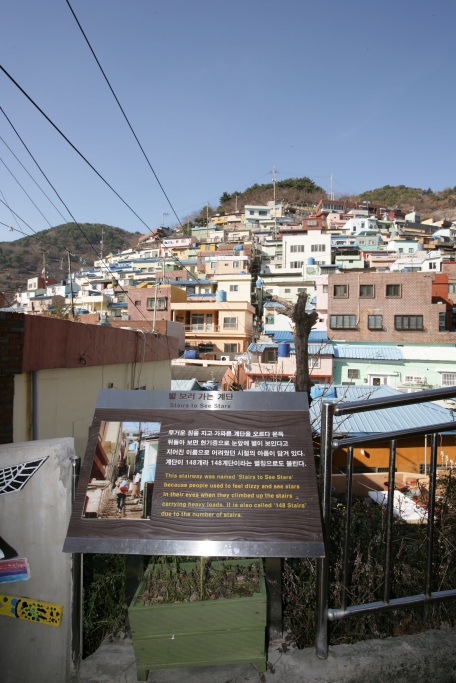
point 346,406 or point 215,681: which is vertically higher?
point 346,406

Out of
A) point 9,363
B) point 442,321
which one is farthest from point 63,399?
point 442,321

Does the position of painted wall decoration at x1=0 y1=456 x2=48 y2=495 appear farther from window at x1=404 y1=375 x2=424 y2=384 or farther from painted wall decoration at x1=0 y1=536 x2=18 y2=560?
window at x1=404 y1=375 x2=424 y2=384

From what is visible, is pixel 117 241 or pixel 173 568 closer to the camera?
pixel 173 568

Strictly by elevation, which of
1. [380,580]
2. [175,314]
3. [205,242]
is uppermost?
[205,242]

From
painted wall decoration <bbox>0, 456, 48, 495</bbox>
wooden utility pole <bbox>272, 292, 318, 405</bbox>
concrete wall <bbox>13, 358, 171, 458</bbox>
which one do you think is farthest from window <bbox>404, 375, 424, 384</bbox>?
painted wall decoration <bbox>0, 456, 48, 495</bbox>

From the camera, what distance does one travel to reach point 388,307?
29.8 metres

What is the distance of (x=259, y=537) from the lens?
2008mm

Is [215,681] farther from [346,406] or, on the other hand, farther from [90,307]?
[90,307]

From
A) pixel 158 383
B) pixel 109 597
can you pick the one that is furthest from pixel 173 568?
pixel 158 383

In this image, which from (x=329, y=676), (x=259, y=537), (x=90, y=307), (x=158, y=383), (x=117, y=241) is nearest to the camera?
(x=259, y=537)

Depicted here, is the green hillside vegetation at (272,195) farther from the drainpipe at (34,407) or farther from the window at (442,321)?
the drainpipe at (34,407)

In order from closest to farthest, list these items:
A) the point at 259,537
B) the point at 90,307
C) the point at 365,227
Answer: the point at 259,537 → the point at 90,307 → the point at 365,227

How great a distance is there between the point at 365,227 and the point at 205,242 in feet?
88.0

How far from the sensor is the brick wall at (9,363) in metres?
5.06
